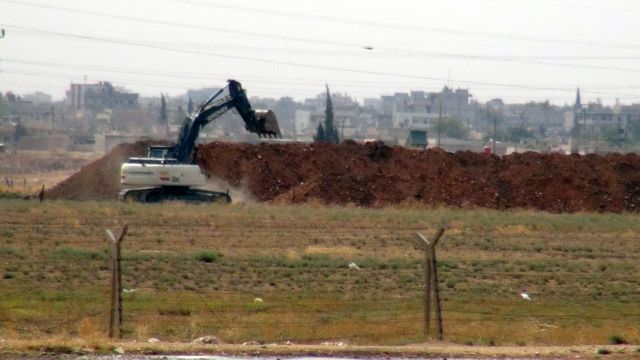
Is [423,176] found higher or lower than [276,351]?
higher

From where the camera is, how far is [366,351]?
17.5 metres

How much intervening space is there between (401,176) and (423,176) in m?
1.13

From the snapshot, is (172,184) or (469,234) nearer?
(469,234)

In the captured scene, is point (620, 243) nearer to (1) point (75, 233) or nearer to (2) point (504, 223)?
(2) point (504, 223)

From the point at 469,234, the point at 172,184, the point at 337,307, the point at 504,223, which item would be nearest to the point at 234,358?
the point at 337,307

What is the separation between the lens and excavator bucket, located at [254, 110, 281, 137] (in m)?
53.7

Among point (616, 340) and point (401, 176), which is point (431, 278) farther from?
point (401, 176)

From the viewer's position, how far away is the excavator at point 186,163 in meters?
52.1

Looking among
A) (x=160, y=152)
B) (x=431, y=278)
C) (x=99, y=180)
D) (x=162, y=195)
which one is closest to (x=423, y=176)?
(x=160, y=152)

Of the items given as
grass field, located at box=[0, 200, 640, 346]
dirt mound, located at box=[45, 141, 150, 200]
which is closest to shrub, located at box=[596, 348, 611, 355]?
grass field, located at box=[0, 200, 640, 346]

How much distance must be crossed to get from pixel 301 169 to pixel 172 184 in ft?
44.2

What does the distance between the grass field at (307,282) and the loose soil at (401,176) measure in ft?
69.1

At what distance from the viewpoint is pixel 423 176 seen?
62812 mm

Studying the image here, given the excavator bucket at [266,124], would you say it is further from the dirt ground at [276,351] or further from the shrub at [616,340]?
the dirt ground at [276,351]
